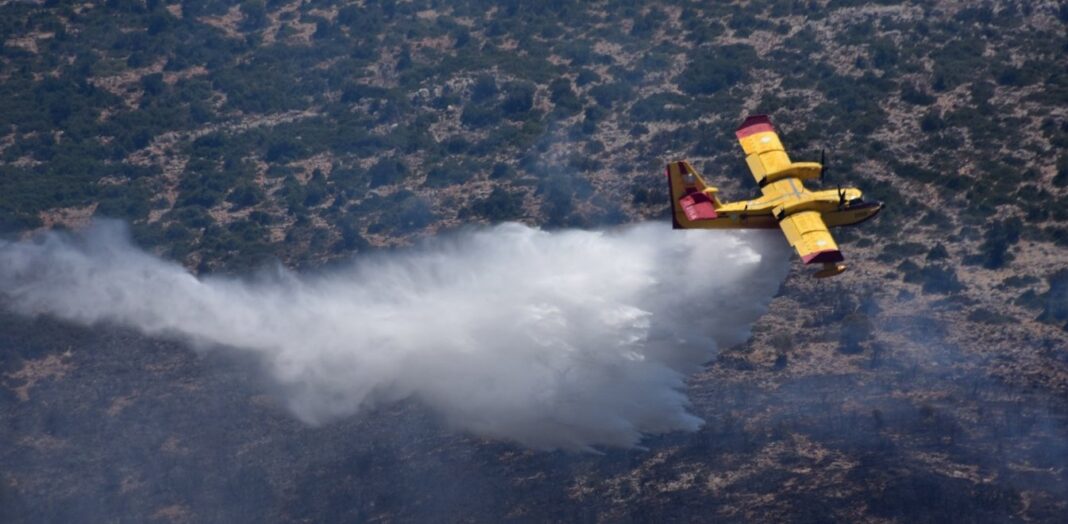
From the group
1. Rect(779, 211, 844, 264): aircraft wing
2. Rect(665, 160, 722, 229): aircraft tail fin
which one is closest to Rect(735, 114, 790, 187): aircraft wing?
Rect(665, 160, 722, 229): aircraft tail fin

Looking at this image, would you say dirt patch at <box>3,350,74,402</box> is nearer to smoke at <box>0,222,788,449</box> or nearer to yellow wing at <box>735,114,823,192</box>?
smoke at <box>0,222,788,449</box>

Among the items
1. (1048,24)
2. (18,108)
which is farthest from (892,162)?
(18,108)

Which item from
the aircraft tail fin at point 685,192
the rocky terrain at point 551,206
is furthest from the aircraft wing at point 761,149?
the rocky terrain at point 551,206

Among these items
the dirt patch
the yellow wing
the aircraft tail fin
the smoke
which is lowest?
the dirt patch

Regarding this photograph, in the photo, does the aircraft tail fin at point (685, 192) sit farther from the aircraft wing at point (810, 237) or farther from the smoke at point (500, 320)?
the smoke at point (500, 320)

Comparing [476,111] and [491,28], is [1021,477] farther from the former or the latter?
[491,28]

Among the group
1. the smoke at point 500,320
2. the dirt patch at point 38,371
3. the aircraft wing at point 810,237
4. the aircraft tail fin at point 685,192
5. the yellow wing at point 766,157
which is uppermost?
the yellow wing at point 766,157
